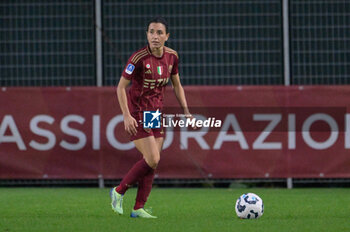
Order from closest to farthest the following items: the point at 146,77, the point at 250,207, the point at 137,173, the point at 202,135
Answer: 1. the point at 250,207
2. the point at 146,77
3. the point at 137,173
4. the point at 202,135

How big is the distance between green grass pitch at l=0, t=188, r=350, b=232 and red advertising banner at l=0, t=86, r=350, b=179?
36cm

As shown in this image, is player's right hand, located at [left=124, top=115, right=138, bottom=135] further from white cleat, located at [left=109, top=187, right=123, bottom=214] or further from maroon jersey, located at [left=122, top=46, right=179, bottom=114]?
white cleat, located at [left=109, top=187, right=123, bottom=214]

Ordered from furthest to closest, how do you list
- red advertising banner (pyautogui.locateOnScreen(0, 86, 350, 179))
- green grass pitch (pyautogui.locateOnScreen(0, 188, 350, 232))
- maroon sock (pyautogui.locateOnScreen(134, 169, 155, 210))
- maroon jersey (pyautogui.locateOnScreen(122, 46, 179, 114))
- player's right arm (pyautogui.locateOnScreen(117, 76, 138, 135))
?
red advertising banner (pyautogui.locateOnScreen(0, 86, 350, 179)), maroon sock (pyautogui.locateOnScreen(134, 169, 155, 210)), maroon jersey (pyautogui.locateOnScreen(122, 46, 179, 114)), player's right arm (pyautogui.locateOnScreen(117, 76, 138, 135)), green grass pitch (pyautogui.locateOnScreen(0, 188, 350, 232))

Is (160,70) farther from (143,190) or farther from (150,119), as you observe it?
(143,190)

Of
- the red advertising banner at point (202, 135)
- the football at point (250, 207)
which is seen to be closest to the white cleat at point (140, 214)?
the football at point (250, 207)

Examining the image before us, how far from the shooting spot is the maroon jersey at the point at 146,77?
8586mm

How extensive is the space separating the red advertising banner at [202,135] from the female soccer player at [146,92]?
196 inches

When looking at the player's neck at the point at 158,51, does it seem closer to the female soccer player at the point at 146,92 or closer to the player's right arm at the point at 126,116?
the female soccer player at the point at 146,92

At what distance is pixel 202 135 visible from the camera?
13.8 m

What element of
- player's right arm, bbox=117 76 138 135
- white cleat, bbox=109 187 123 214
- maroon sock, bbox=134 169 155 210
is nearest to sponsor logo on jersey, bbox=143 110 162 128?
player's right arm, bbox=117 76 138 135

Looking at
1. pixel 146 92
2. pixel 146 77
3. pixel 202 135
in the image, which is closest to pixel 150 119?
pixel 146 92

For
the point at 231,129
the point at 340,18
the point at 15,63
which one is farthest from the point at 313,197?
the point at 15,63

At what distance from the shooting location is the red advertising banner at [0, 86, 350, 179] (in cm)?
1374

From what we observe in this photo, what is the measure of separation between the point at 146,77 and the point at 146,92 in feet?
0.48
